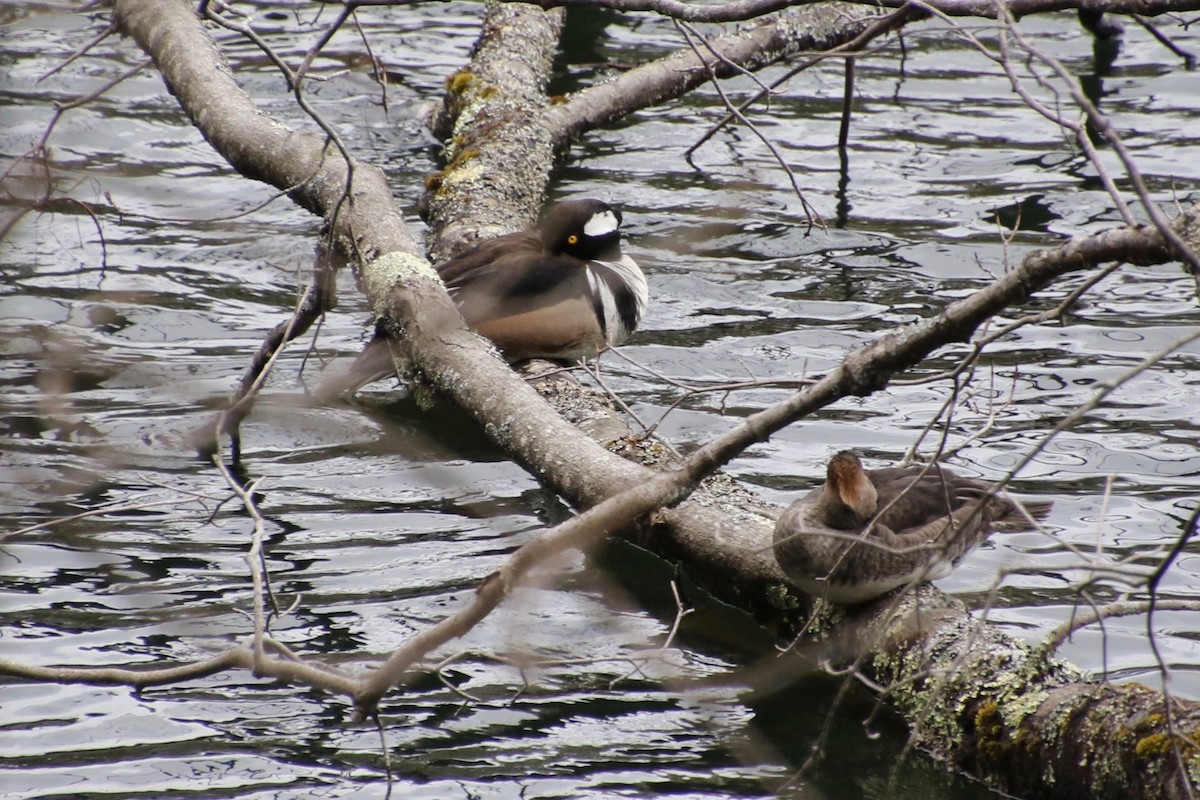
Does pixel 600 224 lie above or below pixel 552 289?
above

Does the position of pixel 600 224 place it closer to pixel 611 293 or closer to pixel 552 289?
pixel 611 293

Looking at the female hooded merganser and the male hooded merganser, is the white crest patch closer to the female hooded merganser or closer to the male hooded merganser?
the female hooded merganser

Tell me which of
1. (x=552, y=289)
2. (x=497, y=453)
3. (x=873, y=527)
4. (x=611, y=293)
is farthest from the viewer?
(x=611, y=293)

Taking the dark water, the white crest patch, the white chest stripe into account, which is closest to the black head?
the white crest patch

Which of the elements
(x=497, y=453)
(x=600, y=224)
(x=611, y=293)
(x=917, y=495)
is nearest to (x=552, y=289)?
(x=611, y=293)

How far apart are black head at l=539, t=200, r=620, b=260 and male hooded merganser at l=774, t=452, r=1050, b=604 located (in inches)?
108

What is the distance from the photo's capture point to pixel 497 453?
7082 millimetres

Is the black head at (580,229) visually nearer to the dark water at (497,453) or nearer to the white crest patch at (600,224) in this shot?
the white crest patch at (600,224)

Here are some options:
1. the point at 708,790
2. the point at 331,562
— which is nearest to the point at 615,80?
the point at 331,562

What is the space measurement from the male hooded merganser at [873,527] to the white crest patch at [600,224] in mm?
2768

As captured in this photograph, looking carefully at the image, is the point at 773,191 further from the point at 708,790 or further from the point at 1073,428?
the point at 708,790

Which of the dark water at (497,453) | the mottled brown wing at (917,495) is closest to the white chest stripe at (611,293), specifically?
the dark water at (497,453)

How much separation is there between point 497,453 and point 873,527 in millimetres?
2682

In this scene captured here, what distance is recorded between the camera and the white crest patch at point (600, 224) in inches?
307
